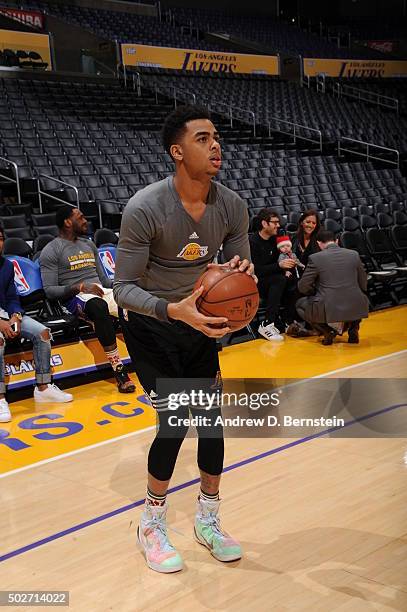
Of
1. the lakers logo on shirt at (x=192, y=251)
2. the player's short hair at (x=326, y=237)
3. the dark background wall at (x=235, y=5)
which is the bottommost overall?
the player's short hair at (x=326, y=237)

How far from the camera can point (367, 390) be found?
5109mm

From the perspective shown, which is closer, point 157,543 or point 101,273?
point 157,543

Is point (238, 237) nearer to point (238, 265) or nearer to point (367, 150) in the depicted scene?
point (238, 265)

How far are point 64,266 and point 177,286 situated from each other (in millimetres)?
3267

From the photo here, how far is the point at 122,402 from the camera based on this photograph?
16.8 ft

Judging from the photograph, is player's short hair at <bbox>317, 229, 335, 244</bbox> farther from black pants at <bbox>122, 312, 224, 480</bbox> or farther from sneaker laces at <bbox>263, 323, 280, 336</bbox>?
black pants at <bbox>122, 312, 224, 480</bbox>

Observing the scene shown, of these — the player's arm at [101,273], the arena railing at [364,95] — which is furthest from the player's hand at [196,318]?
the arena railing at [364,95]

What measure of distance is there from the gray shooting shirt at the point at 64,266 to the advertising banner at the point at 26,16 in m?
13.9

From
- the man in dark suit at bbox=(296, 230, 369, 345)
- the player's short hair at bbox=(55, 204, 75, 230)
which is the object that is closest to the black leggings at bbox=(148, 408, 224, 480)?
the player's short hair at bbox=(55, 204, 75, 230)

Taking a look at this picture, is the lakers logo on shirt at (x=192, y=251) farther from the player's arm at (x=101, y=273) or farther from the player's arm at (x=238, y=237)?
the player's arm at (x=101, y=273)

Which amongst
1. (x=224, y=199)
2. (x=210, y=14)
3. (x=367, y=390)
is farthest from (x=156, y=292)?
(x=210, y=14)

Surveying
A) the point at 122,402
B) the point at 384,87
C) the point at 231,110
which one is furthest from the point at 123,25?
the point at 122,402

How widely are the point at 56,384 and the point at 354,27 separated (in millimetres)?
24403

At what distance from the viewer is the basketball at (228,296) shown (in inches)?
93.4
